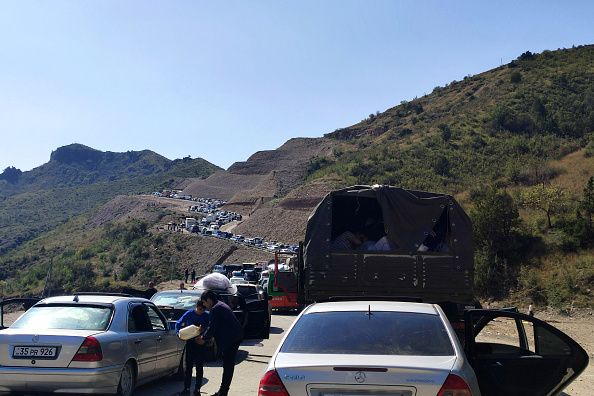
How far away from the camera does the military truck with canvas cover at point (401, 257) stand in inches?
388

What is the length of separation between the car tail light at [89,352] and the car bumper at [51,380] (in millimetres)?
134

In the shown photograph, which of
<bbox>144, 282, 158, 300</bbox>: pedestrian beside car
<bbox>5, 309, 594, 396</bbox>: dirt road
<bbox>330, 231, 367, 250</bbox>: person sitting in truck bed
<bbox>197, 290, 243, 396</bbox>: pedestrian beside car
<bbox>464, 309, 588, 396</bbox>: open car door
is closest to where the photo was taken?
<bbox>464, 309, 588, 396</bbox>: open car door

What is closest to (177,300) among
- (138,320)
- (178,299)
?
(178,299)

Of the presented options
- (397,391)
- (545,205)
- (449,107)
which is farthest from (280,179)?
(397,391)

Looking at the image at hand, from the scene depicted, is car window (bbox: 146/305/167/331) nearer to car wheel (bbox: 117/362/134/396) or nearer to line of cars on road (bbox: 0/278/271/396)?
line of cars on road (bbox: 0/278/271/396)

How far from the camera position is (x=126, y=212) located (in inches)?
4830

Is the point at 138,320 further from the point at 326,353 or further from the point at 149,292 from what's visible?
the point at 149,292

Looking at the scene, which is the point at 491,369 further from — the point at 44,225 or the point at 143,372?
the point at 44,225

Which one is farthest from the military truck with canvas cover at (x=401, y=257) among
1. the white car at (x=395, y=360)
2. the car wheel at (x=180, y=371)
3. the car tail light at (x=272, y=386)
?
the car tail light at (x=272, y=386)

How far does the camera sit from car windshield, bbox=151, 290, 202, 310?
1334 centimetres

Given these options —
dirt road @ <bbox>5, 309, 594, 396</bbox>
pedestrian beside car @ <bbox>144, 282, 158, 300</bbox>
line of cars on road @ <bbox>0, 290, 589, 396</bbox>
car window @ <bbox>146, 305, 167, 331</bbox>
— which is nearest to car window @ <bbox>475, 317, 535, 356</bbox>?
line of cars on road @ <bbox>0, 290, 589, 396</bbox>

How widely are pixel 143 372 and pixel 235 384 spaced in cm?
192

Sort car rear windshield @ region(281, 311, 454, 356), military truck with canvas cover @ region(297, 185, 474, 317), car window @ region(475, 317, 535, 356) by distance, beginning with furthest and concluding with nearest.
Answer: military truck with canvas cover @ region(297, 185, 474, 317) < car window @ region(475, 317, 535, 356) < car rear windshield @ region(281, 311, 454, 356)

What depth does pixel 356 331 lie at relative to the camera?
17.6 feet
